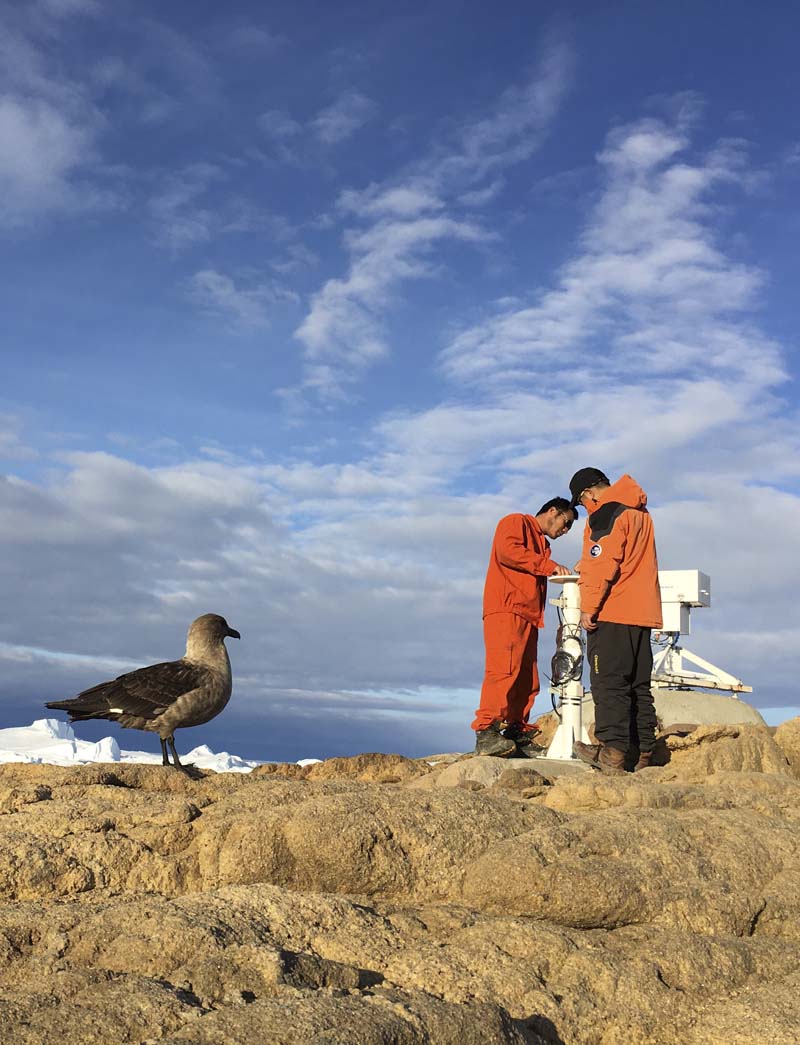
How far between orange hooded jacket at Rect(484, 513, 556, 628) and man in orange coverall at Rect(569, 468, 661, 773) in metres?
0.91

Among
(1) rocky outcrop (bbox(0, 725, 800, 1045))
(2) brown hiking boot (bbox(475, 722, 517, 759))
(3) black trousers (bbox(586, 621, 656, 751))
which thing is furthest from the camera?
(2) brown hiking boot (bbox(475, 722, 517, 759))

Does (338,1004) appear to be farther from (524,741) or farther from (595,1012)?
(524,741)

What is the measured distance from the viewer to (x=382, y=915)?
3.81 meters

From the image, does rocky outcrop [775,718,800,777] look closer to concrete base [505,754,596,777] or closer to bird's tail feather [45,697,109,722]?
concrete base [505,754,596,777]

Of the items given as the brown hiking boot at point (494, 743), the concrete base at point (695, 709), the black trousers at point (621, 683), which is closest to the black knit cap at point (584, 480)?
the black trousers at point (621, 683)

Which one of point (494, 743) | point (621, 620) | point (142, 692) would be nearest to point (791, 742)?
point (621, 620)

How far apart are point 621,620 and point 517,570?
1576mm

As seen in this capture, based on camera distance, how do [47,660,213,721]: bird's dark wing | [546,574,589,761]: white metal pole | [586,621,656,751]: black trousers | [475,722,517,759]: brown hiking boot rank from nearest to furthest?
[47,660,213,721]: bird's dark wing, [586,621,656,751]: black trousers, [475,722,517,759]: brown hiking boot, [546,574,589,761]: white metal pole

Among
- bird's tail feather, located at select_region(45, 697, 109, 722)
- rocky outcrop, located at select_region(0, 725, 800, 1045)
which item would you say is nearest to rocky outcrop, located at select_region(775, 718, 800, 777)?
rocky outcrop, located at select_region(0, 725, 800, 1045)

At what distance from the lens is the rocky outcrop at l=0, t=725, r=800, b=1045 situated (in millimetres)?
2844

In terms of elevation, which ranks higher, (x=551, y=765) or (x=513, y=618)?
(x=513, y=618)

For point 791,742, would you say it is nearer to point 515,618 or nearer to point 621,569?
point 621,569

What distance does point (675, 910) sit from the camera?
13.9 feet

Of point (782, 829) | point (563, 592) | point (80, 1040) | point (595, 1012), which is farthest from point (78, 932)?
point (563, 592)
